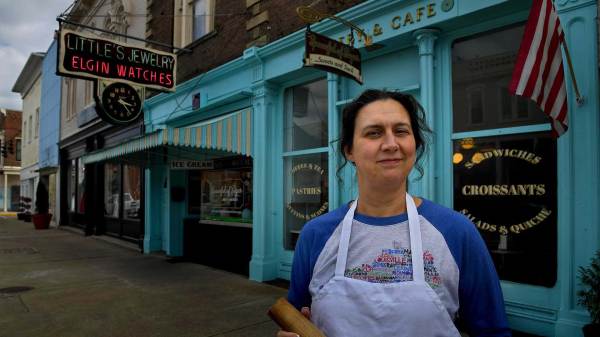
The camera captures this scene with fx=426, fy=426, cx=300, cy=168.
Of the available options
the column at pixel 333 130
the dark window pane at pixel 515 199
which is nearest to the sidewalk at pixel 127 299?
the column at pixel 333 130

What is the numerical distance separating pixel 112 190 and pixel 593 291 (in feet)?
47.2

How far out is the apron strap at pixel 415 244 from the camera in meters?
1.39

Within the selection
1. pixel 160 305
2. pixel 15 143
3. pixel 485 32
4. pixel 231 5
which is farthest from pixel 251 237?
pixel 15 143

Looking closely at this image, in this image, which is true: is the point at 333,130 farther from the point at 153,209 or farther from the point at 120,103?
the point at 153,209

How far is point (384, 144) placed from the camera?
4.96 ft

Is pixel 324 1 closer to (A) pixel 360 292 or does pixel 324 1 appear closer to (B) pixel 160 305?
(B) pixel 160 305

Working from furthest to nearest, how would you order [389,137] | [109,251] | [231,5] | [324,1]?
[109,251], [231,5], [324,1], [389,137]

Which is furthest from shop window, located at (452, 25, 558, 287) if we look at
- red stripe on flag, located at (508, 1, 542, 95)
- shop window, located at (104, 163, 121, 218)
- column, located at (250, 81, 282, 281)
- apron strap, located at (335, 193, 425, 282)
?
shop window, located at (104, 163, 121, 218)

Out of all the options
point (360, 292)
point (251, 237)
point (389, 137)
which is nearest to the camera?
point (360, 292)

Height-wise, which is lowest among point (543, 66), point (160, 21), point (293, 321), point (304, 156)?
point (293, 321)

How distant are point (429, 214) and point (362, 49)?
4916mm

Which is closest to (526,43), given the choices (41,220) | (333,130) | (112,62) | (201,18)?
(333,130)

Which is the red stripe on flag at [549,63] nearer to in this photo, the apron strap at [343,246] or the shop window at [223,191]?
the apron strap at [343,246]

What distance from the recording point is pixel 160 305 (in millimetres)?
5891
